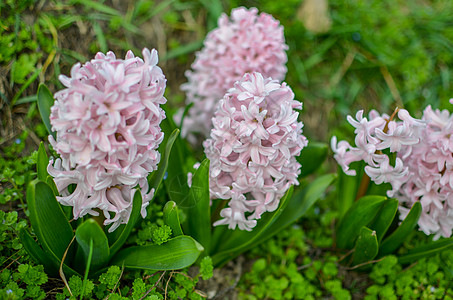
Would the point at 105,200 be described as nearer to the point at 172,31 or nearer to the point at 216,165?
the point at 216,165

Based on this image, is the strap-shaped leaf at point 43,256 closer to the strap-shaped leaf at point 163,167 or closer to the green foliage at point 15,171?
the green foliage at point 15,171

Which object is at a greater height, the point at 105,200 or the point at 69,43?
the point at 69,43

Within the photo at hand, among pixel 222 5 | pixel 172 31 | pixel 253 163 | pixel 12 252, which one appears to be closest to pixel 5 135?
pixel 12 252

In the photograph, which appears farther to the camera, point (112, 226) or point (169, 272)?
point (169, 272)

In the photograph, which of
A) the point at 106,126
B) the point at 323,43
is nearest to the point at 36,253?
the point at 106,126

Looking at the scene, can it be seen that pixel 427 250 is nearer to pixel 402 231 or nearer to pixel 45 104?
pixel 402 231

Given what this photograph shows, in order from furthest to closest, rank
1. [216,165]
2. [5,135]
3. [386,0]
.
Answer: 1. [386,0]
2. [5,135]
3. [216,165]
